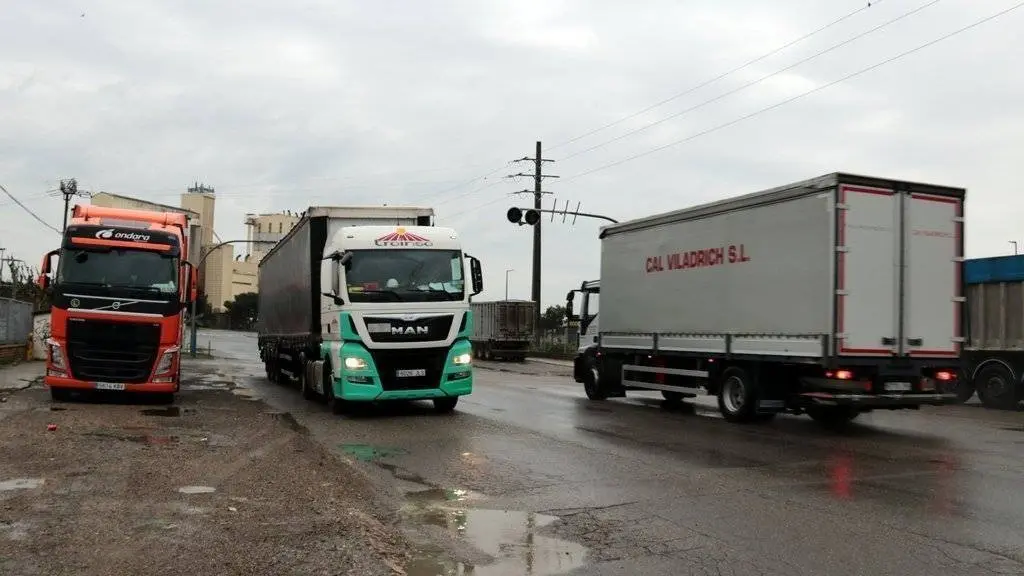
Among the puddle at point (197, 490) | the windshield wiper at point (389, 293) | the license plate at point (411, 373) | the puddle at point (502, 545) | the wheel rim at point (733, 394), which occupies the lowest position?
the puddle at point (502, 545)

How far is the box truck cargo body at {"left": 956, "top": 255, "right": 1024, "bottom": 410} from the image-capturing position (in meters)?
17.3

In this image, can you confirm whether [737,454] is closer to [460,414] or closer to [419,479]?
[419,479]

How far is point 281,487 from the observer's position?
7.76m

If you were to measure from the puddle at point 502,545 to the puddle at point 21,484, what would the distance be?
3455 millimetres

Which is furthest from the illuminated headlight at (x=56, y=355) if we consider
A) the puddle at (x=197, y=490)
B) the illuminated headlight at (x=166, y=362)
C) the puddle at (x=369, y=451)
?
the puddle at (x=197, y=490)

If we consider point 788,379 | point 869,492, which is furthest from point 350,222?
point 869,492

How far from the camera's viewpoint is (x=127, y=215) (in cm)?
1623

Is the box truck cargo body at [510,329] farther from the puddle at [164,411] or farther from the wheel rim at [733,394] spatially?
the wheel rim at [733,394]

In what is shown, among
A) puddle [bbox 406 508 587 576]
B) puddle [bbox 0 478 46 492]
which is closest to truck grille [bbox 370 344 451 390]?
puddle [bbox 0 478 46 492]

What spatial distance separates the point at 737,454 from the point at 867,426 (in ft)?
Answer: 15.5

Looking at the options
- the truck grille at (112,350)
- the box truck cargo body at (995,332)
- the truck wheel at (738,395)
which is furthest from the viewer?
the box truck cargo body at (995,332)

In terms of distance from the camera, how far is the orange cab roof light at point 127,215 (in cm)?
1608

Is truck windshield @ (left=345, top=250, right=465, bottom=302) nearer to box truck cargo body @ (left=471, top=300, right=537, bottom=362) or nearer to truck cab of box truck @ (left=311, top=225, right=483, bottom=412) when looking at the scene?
truck cab of box truck @ (left=311, top=225, right=483, bottom=412)

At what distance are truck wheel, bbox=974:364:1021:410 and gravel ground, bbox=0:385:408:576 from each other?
554 inches
